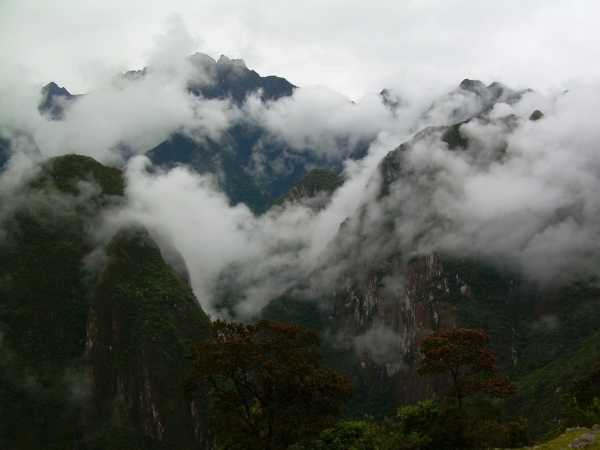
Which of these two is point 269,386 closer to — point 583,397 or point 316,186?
point 583,397

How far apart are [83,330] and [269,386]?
232 feet

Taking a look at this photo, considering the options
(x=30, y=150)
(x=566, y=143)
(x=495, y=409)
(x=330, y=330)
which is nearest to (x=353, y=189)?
(x=330, y=330)

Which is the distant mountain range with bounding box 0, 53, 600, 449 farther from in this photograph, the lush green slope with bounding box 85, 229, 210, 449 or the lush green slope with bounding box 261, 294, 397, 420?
the lush green slope with bounding box 261, 294, 397, 420

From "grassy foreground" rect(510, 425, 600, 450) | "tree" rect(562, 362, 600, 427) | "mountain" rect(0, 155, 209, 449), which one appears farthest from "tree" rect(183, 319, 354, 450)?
"mountain" rect(0, 155, 209, 449)

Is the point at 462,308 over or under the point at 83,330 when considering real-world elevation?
Result: under

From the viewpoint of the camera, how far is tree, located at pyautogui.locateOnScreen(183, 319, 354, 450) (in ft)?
73.8

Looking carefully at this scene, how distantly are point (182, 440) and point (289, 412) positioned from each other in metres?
62.9

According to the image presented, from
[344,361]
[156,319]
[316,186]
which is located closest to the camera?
[156,319]

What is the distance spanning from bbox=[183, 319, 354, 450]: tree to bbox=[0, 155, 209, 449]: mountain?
153 ft

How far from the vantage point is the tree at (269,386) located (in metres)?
22.5

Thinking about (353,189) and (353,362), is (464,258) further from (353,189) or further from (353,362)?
(353,189)

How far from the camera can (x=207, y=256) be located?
181 m

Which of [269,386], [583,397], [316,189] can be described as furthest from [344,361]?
[269,386]

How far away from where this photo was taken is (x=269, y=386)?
23281mm
